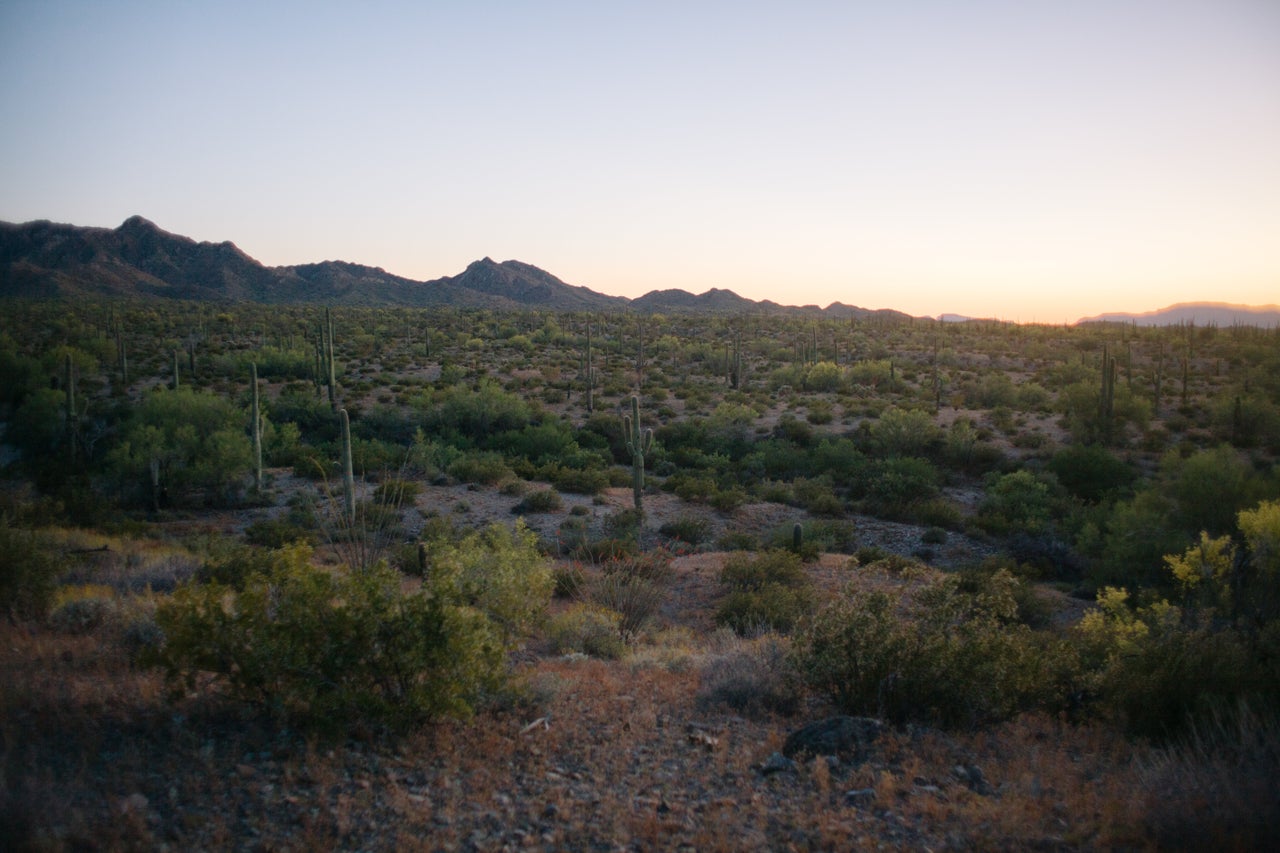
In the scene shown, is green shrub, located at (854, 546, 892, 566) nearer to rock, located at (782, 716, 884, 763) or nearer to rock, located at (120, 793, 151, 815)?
rock, located at (782, 716, 884, 763)

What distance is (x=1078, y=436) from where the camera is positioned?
101 ft

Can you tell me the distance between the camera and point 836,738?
6.13 metres

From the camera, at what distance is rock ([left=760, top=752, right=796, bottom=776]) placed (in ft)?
19.0

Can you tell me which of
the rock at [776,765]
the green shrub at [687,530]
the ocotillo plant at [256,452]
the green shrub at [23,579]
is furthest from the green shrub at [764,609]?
the ocotillo plant at [256,452]

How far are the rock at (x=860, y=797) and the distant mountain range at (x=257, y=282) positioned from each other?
86827 mm

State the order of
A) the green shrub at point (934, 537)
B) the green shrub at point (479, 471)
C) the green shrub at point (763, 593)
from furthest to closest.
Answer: the green shrub at point (479, 471), the green shrub at point (934, 537), the green shrub at point (763, 593)

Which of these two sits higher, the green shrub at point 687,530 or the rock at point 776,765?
the rock at point 776,765

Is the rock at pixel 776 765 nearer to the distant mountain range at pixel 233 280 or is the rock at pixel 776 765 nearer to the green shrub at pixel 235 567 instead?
the green shrub at pixel 235 567

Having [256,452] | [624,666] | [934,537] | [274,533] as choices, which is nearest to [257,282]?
[256,452]

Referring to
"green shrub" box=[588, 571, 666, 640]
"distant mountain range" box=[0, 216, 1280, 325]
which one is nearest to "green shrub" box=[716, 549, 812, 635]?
"green shrub" box=[588, 571, 666, 640]

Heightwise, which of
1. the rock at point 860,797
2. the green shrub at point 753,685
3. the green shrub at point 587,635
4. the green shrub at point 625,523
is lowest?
the green shrub at point 625,523

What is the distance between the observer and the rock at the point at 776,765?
5.79 m

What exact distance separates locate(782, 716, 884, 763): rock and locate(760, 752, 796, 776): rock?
103mm

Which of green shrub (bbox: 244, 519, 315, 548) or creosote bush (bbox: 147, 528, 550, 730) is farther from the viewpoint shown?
green shrub (bbox: 244, 519, 315, 548)
